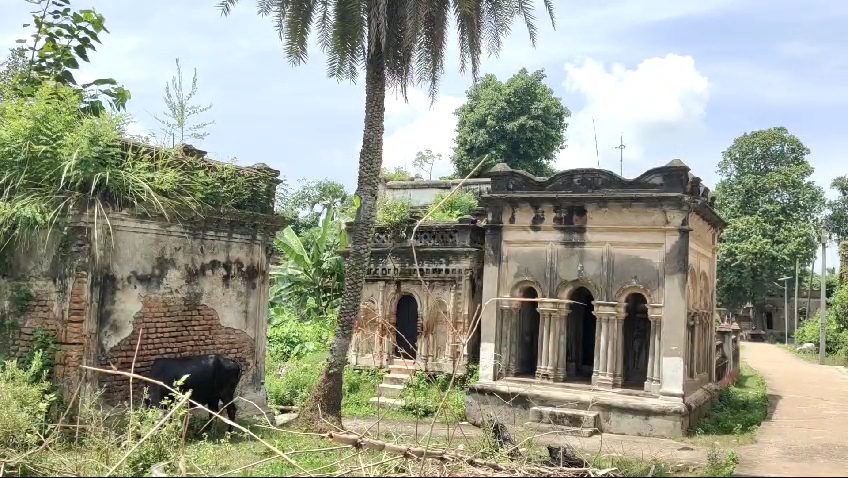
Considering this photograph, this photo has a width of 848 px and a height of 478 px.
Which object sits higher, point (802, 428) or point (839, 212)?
point (839, 212)

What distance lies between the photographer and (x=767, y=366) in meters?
30.2

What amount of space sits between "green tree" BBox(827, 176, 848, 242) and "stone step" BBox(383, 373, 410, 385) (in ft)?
144

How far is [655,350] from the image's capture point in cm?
1472

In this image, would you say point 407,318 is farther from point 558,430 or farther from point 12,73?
point 12,73

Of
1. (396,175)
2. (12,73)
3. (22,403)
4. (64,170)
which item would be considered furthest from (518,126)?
(22,403)

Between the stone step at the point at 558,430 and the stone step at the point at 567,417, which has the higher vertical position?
the stone step at the point at 567,417

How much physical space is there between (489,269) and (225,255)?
599 cm

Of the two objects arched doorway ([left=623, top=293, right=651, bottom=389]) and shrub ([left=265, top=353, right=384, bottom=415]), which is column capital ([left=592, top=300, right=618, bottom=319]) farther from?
shrub ([left=265, top=353, right=384, bottom=415])

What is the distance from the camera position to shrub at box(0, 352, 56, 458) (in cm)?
898

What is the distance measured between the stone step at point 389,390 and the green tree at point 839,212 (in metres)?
44.3

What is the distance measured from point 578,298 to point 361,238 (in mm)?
6504

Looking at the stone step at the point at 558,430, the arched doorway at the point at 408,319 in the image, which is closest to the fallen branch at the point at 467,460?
the stone step at the point at 558,430

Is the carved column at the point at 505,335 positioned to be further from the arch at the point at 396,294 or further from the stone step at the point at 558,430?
the arch at the point at 396,294

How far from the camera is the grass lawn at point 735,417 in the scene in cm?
1369
